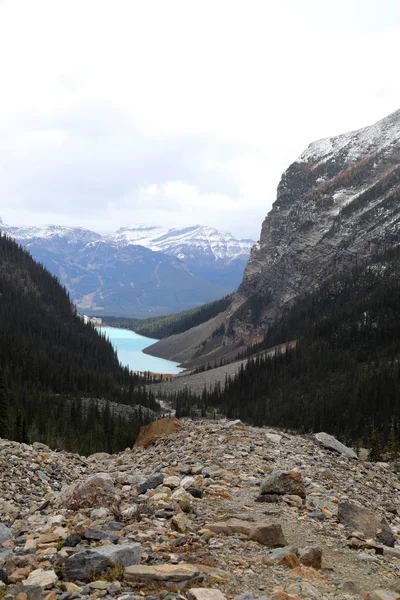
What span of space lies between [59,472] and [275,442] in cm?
1068

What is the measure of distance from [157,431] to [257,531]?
722 inches

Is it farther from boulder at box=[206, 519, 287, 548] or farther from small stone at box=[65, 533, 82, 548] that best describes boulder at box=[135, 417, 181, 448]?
→ small stone at box=[65, 533, 82, 548]

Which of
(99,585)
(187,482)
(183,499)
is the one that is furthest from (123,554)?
(187,482)

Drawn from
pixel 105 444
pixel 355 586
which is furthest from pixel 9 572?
pixel 105 444

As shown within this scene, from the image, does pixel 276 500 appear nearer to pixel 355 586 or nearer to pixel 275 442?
pixel 355 586

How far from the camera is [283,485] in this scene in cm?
1447

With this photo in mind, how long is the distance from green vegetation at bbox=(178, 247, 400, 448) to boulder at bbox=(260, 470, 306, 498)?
86261 millimetres

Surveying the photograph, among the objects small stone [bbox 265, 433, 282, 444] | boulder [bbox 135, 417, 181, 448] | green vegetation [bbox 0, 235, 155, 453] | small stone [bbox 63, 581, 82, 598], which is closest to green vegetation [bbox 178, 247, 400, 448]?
green vegetation [bbox 0, 235, 155, 453]

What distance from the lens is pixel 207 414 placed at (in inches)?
5330

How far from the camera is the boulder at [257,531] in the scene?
10.2 metres

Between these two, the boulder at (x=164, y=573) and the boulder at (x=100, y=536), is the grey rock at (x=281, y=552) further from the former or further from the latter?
the boulder at (x=100, y=536)

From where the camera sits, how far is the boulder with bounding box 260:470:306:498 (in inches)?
563

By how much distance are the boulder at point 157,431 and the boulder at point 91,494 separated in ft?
40.9

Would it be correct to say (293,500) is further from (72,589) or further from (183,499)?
(72,589)
